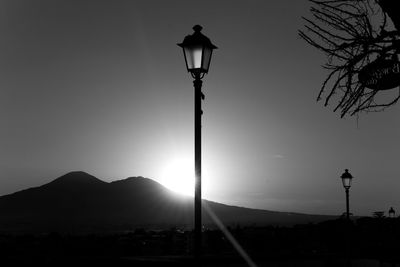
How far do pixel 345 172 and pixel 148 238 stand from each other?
943 centimetres

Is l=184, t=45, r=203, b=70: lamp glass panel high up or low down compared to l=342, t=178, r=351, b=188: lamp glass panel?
up

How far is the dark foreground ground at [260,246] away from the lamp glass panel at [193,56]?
603cm

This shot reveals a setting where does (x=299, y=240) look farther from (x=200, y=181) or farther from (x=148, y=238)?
(x=200, y=181)

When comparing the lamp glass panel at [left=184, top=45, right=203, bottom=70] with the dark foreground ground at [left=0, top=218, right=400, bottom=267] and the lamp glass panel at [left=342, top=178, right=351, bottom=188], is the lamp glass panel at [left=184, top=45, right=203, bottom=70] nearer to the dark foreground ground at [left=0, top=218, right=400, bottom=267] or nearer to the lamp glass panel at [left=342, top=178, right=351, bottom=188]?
the dark foreground ground at [left=0, top=218, right=400, bottom=267]

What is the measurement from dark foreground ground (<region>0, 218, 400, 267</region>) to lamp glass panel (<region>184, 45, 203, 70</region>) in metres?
→ 6.03

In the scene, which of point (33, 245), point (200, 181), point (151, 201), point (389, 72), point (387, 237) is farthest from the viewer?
point (151, 201)

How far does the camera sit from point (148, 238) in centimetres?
2436

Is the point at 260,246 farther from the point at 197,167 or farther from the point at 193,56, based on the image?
the point at 193,56

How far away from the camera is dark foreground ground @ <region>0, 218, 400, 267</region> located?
1502 cm

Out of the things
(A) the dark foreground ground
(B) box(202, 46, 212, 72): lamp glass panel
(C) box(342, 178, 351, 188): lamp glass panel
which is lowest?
(A) the dark foreground ground

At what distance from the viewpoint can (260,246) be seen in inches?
899

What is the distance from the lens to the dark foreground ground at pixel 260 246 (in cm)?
1502

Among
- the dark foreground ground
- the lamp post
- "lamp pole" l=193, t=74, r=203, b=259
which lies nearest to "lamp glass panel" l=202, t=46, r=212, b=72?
the lamp post

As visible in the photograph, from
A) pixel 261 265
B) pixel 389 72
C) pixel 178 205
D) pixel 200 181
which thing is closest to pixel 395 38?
pixel 389 72
